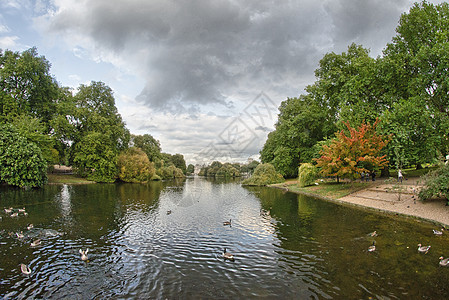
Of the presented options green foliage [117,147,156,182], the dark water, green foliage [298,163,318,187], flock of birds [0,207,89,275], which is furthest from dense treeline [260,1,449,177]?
green foliage [117,147,156,182]

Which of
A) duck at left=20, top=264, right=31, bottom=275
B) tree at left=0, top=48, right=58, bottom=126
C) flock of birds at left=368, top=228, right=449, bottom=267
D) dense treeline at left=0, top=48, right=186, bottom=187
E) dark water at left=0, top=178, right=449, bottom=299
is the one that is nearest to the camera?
dark water at left=0, top=178, right=449, bottom=299

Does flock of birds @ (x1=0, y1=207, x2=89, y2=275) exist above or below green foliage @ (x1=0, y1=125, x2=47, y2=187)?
below

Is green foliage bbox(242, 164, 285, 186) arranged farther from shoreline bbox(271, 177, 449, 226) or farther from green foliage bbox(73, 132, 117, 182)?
green foliage bbox(73, 132, 117, 182)

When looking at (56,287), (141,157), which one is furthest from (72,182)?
(56,287)

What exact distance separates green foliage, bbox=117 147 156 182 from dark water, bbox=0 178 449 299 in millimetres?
37442

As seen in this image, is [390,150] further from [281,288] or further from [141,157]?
[141,157]

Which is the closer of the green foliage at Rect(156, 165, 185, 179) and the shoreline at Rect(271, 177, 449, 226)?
the shoreline at Rect(271, 177, 449, 226)

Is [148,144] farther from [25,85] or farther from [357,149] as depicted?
[357,149]

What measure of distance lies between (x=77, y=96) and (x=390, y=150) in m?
58.9

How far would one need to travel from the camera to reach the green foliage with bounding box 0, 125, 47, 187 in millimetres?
29578

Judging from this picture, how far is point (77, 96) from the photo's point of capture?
50.1 metres

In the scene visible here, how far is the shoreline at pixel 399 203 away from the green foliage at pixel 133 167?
1693 inches

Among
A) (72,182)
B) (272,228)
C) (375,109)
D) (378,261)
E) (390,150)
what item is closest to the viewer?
(378,261)

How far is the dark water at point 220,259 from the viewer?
719 cm
